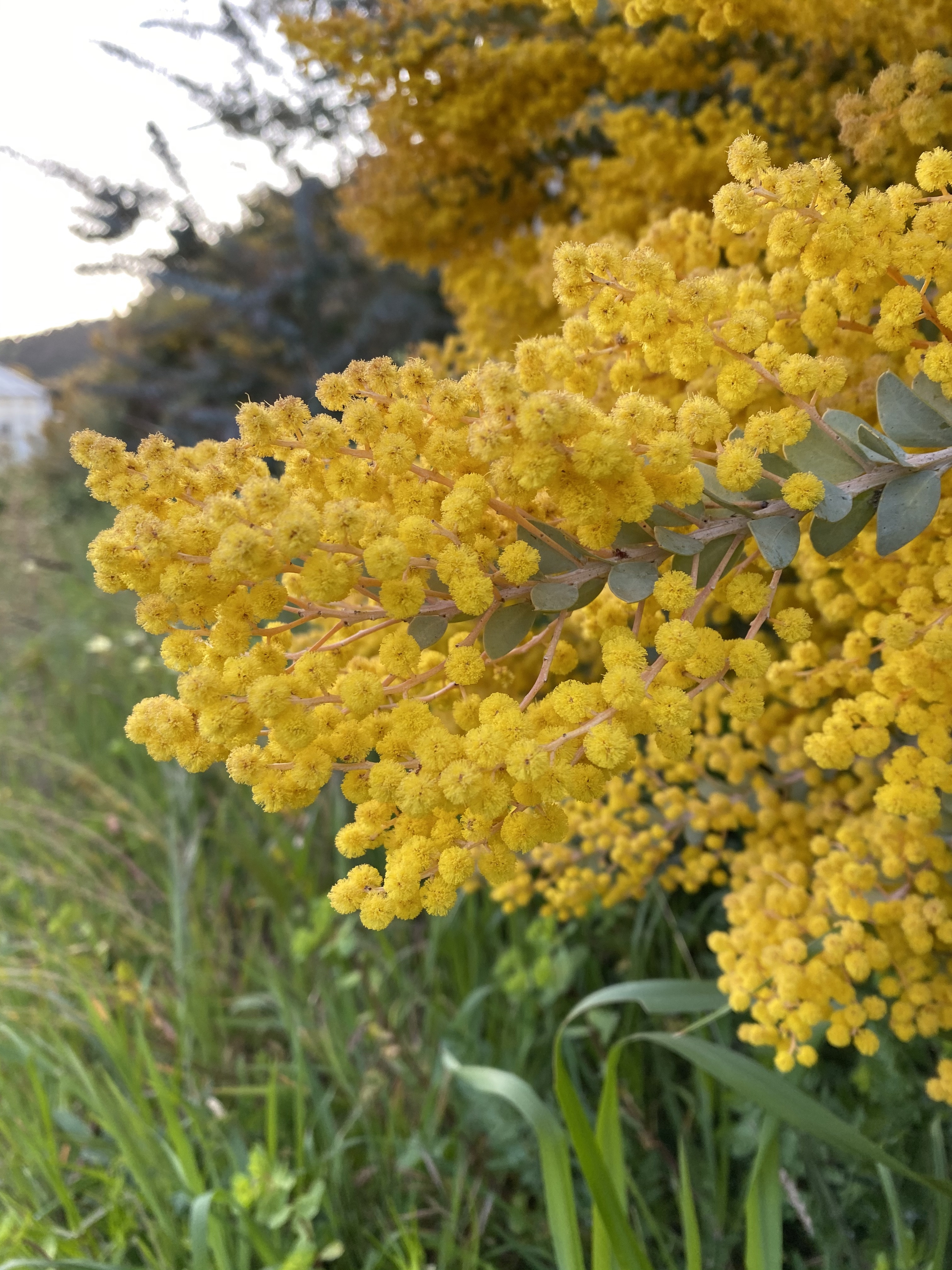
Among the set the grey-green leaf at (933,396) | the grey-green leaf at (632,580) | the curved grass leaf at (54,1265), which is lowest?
the curved grass leaf at (54,1265)

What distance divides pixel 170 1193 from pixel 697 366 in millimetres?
1448

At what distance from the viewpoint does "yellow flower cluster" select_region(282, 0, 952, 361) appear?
2.90 ft

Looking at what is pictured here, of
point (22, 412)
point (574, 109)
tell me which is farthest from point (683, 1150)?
point (22, 412)

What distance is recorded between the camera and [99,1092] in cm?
133

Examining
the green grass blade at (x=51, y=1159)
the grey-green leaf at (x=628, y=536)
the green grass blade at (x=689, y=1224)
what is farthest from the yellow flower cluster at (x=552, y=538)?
the green grass blade at (x=51, y=1159)

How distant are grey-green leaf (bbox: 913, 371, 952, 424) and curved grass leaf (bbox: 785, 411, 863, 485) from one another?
0.27 feet

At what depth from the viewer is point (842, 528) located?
2.08 ft

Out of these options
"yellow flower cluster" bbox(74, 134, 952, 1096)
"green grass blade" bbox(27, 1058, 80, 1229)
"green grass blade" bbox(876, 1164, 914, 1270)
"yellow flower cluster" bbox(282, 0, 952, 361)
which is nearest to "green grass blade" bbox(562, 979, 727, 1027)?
"green grass blade" bbox(876, 1164, 914, 1270)

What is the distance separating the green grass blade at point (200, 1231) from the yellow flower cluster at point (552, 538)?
794 mm

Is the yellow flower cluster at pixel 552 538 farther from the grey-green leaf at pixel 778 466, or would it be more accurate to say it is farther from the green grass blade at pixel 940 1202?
the green grass blade at pixel 940 1202

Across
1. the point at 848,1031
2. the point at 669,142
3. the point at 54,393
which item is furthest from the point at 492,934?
the point at 54,393

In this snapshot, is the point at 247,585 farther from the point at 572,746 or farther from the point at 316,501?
the point at 572,746

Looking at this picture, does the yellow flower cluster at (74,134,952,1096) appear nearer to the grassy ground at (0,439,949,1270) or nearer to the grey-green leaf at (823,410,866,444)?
the grey-green leaf at (823,410,866,444)

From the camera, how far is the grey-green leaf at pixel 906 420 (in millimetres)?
632
